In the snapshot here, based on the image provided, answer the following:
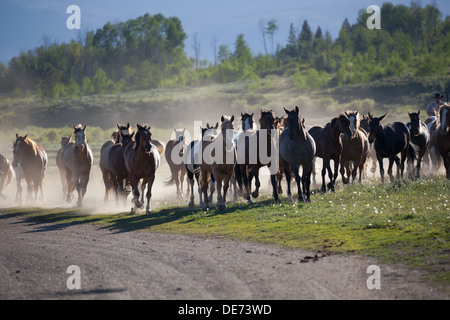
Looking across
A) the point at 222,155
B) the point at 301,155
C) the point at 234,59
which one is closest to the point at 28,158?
the point at 222,155

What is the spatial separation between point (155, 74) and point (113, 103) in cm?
2991

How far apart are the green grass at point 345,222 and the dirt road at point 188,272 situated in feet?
2.35

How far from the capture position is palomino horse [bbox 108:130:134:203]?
2009 centimetres

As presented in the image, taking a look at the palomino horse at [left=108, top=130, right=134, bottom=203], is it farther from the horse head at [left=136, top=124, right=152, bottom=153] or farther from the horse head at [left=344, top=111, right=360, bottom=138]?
the horse head at [left=344, top=111, right=360, bottom=138]

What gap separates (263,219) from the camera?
1513 centimetres

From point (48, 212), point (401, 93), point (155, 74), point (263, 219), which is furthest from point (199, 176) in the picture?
point (155, 74)

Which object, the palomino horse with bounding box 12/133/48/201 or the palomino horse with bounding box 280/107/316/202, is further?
the palomino horse with bounding box 12/133/48/201

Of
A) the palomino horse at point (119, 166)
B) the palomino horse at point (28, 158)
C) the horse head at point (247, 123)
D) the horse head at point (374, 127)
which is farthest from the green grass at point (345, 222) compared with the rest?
the palomino horse at point (28, 158)

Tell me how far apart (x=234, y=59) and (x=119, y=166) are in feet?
392

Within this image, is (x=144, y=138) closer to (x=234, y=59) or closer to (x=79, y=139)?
(x=79, y=139)

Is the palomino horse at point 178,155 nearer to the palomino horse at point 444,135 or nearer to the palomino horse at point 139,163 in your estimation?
the palomino horse at point 139,163

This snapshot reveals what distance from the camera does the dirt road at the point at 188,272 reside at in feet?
26.1

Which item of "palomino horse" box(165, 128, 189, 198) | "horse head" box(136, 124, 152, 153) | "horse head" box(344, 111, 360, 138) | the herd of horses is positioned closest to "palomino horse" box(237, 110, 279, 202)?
the herd of horses

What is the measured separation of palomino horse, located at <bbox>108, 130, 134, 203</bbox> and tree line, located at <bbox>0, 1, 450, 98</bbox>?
71.9m
